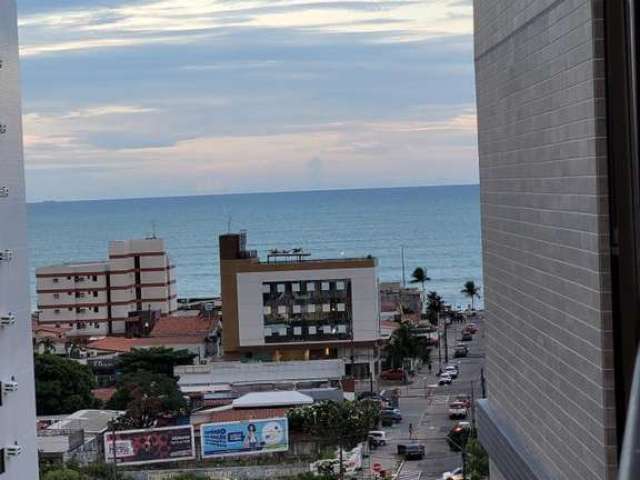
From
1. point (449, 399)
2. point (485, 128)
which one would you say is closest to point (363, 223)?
point (449, 399)

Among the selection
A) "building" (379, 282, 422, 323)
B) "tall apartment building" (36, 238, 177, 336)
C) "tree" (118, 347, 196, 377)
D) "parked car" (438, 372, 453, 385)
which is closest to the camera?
"parked car" (438, 372, 453, 385)

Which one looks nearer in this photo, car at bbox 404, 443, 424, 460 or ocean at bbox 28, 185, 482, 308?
car at bbox 404, 443, 424, 460

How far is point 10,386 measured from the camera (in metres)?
16.1

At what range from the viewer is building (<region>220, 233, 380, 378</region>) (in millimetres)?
49531

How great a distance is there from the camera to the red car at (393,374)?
151 ft

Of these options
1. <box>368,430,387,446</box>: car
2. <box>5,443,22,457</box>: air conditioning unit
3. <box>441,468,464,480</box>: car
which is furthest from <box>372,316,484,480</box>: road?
<box>5,443,22,457</box>: air conditioning unit

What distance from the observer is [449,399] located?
4019 cm

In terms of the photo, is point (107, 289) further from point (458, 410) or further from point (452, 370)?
point (458, 410)

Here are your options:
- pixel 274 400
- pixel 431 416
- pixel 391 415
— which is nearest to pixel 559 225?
pixel 274 400

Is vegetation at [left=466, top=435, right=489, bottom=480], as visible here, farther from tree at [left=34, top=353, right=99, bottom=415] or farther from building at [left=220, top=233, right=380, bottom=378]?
building at [left=220, top=233, right=380, bottom=378]

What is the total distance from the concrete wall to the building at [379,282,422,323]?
49.0 meters

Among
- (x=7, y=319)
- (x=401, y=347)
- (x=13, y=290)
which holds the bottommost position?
(x=401, y=347)

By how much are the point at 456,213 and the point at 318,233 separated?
121 ft

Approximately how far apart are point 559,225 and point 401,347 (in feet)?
127
